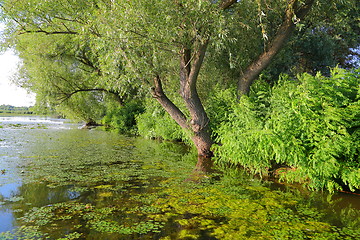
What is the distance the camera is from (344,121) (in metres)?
4.97

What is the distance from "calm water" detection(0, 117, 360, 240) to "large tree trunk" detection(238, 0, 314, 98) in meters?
3.58

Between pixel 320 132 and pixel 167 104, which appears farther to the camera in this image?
pixel 167 104

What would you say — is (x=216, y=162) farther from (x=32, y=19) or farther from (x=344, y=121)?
(x=32, y=19)

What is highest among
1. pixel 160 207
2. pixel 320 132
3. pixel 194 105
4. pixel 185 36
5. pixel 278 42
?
pixel 278 42

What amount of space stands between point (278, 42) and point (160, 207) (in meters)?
6.78

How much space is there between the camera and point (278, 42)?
333 inches

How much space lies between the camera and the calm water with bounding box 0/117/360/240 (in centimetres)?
337

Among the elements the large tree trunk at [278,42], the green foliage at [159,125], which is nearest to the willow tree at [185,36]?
the large tree trunk at [278,42]

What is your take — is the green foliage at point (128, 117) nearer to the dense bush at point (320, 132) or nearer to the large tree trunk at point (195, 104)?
the large tree trunk at point (195, 104)

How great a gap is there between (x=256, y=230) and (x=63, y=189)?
149 inches

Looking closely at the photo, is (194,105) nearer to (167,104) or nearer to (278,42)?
(167,104)

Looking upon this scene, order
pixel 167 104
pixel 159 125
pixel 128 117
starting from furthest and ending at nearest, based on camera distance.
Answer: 1. pixel 128 117
2. pixel 159 125
3. pixel 167 104

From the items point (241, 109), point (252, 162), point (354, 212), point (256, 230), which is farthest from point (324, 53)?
point (256, 230)

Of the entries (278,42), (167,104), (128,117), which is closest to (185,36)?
(167,104)
